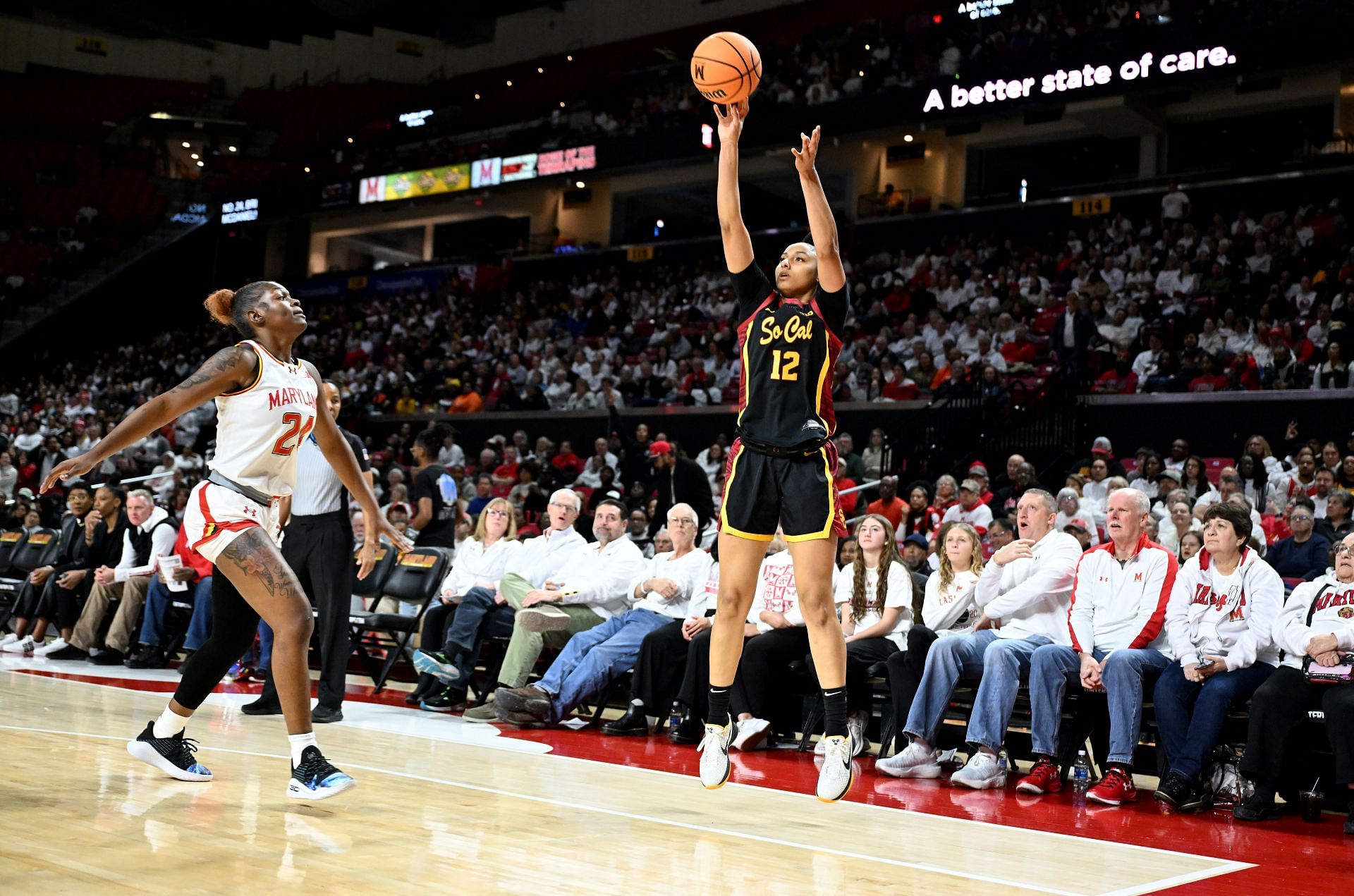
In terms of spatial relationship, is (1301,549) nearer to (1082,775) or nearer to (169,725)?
(1082,775)

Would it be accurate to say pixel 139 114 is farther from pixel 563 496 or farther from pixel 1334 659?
pixel 1334 659

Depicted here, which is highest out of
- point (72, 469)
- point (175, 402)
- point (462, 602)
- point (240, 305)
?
point (240, 305)

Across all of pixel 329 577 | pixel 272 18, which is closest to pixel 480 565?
pixel 329 577

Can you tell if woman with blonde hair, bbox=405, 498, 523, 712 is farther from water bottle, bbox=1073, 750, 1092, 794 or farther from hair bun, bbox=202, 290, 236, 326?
water bottle, bbox=1073, 750, 1092, 794

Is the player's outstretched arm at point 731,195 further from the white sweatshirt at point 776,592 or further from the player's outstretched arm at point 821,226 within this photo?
the white sweatshirt at point 776,592

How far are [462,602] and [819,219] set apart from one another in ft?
15.8

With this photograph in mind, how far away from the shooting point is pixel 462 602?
27.1 ft

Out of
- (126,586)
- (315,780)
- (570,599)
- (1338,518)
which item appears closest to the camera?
(315,780)

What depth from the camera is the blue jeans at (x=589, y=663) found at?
7410 mm

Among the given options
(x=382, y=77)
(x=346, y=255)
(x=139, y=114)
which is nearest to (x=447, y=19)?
(x=382, y=77)

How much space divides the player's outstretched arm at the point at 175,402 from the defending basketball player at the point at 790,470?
176 cm

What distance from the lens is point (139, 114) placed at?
3180 centimetres

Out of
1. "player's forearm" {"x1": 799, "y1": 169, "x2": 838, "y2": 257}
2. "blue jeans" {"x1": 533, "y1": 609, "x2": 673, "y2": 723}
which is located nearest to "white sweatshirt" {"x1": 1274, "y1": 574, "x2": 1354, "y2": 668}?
"player's forearm" {"x1": 799, "y1": 169, "x2": 838, "y2": 257}

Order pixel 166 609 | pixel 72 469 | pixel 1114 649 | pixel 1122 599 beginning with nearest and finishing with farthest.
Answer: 1. pixel 72 469
2. pixel 1114 649
3. pixel 1122 599
4. pixel 166 609
